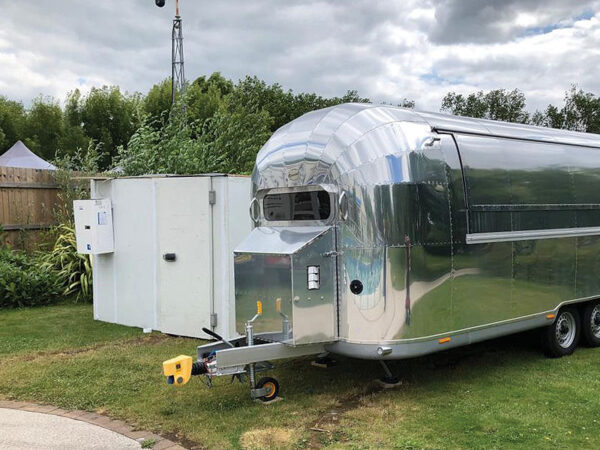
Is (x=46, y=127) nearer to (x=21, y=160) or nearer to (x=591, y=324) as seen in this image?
(x=21, y=160)

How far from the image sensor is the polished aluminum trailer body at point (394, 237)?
5559 millimetres

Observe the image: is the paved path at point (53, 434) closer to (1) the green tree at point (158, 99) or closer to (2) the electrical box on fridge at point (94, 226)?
(2) the electrical box on fridge at point (94, 226)

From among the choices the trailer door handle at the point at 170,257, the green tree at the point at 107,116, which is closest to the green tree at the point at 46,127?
the green tree at the point at 107,116

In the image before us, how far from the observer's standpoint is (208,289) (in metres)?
8.37

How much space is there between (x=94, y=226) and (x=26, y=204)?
4.46 m

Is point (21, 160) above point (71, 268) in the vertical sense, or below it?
above

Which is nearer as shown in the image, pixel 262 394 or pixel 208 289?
pixel 262 394

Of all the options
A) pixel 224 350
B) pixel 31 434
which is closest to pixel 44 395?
pixel 31 434

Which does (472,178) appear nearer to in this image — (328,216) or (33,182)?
(328,216)

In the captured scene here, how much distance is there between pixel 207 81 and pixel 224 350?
40027 millimetres

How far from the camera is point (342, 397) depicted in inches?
238

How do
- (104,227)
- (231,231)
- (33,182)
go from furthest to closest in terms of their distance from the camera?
(33,182) → (104,227) → (231,231)

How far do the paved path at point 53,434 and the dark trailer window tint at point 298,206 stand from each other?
8.57 ft

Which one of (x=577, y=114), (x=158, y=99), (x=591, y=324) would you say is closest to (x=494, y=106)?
(x=577, y=114)
